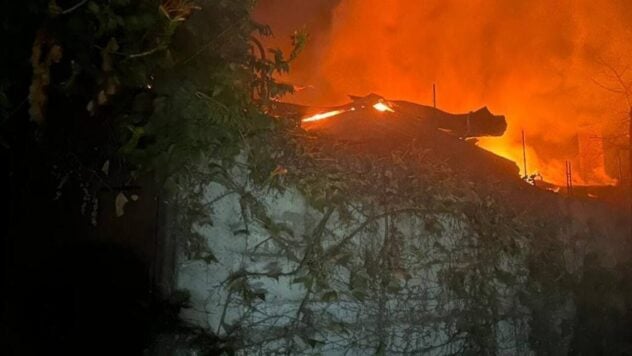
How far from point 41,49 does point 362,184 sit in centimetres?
261

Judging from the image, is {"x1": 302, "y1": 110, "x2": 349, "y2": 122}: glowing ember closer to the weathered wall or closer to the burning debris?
the burning debris

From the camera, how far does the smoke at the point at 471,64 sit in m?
15.1

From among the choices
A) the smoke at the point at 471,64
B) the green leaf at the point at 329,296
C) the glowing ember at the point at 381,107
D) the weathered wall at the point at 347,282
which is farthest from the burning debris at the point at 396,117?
the smoke at the point at 471,64

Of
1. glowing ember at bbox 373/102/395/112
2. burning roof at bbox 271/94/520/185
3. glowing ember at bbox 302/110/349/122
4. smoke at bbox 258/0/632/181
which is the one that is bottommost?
burning roof at bbox 271/94/520/185

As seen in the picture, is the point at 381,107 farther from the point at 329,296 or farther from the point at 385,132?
the point at 329,296

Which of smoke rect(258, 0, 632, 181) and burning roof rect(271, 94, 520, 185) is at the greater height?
smoke rect(258, 0, 632, 181)

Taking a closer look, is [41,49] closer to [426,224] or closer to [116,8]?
[116,8]

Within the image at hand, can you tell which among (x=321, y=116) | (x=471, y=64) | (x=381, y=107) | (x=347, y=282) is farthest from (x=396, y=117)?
(x=471, y=64)

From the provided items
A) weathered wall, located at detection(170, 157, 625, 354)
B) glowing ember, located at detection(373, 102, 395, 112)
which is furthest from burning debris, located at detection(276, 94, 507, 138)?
weathered wall, located at detection(170, 157, 625, 354)

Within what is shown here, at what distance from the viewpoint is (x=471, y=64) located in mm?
16109

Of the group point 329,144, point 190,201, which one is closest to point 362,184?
point 329,144

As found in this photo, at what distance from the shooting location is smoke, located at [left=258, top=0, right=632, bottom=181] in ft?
49.5

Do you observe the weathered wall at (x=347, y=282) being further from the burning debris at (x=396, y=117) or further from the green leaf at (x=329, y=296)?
the burning debris at (x=396, y=117)

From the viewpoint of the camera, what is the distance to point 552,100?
15430mm
